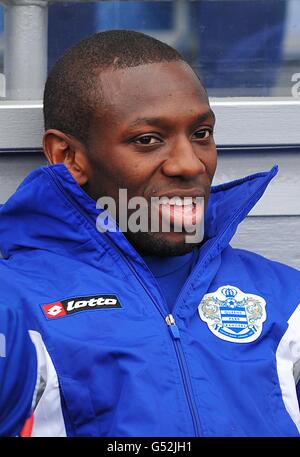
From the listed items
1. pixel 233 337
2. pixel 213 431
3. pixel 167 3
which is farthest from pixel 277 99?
pixel 213 431

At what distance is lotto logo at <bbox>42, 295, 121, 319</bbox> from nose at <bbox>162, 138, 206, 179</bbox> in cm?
33

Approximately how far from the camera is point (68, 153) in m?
2.22

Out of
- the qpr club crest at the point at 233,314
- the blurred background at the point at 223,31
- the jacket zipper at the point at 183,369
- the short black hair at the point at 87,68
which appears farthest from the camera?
the blurred background at the point at 223,31

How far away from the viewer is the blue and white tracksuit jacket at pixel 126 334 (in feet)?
6.18

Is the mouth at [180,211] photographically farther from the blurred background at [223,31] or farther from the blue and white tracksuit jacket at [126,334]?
the blurred background at [223,31]

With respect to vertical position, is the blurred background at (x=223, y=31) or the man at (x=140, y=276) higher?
the blurred background at (x=223, y=31)

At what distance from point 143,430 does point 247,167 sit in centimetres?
100

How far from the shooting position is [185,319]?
79.4 inches

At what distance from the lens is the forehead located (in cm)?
211

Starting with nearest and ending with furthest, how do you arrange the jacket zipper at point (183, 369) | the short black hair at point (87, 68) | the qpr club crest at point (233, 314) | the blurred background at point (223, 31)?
the jacket zipper at point (183, 369)
the qpr club crest at point (233, 314)
the short black hair at point (87, 68)
the blurred background at point (223, 31)

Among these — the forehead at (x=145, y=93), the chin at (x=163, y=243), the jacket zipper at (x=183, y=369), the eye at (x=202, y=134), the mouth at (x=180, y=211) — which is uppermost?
the forehead at (x=145, y=93)

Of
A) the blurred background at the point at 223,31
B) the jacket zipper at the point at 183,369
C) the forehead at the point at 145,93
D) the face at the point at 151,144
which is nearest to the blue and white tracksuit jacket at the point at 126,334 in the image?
the jacket zipper at the point at 183,369

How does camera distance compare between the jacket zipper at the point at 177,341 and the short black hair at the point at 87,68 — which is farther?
the short black hair at the point at 87,68

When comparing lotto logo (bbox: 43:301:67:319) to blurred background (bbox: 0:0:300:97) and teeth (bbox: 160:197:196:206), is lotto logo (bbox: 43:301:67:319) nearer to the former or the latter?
teeth (bbox: 160:197:196:206)
